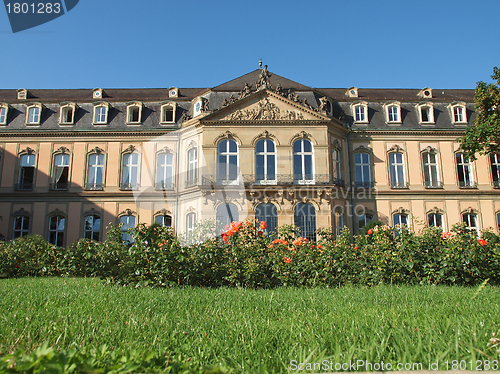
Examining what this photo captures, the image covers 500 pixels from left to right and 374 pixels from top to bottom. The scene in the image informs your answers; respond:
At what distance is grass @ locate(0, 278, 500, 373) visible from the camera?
2479 millimetres

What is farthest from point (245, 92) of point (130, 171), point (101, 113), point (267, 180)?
point (101, 113)

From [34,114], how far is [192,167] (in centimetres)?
1319

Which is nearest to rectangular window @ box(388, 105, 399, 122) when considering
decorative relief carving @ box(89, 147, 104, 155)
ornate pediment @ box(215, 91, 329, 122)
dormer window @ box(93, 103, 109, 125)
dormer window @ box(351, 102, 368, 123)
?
dormer window @ box(351, 102, 368, 123)

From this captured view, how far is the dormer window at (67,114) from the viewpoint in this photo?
2652cm

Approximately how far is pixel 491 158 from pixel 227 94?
19.8 meters

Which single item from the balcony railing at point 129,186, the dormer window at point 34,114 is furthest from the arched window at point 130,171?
the dormer window at point 34,114

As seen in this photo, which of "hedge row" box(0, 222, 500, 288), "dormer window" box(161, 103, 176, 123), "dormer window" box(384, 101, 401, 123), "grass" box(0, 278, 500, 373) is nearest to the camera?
"grass" box(0, 278, 500, 373)

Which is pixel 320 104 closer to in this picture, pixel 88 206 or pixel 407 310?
pixel 88 206

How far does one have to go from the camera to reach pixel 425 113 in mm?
27156

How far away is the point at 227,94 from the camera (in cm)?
2466

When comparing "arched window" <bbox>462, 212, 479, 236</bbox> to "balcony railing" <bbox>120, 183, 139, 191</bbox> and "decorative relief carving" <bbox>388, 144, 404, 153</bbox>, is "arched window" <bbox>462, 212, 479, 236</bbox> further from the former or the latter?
"balcony railing" <bbox>120, 183, 139, 191</bbox>

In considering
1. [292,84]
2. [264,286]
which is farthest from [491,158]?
[264,286]

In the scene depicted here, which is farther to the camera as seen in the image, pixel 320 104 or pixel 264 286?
pixel 320 104

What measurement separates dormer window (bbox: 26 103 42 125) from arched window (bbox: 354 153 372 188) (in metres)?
23.6
